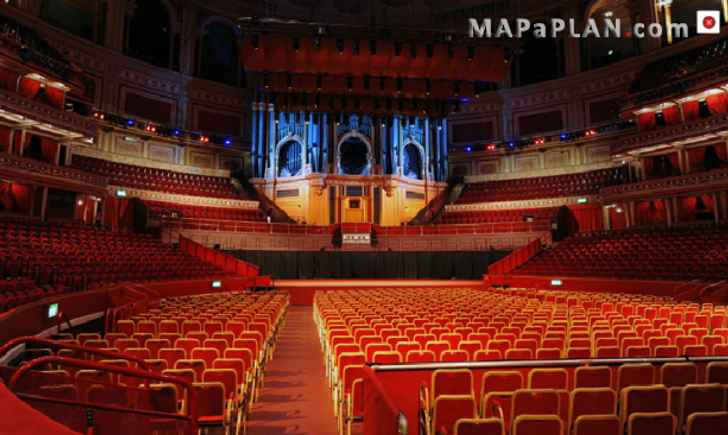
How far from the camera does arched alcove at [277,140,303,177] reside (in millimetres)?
27016

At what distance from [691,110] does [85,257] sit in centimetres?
2595

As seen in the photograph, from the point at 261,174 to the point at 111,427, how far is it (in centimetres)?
2510

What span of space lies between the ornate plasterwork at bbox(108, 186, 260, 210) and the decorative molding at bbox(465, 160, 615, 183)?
14455mm

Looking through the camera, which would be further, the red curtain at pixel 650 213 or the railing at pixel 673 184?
the red curtain at pixel 650 213

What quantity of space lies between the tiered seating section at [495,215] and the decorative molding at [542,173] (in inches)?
123

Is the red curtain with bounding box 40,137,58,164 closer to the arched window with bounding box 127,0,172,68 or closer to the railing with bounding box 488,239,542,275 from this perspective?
the arched window with bounding box 127,0,172,68

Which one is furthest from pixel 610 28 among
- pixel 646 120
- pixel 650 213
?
pixel 650 213

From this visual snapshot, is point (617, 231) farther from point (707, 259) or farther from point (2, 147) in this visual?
point (2, 147)

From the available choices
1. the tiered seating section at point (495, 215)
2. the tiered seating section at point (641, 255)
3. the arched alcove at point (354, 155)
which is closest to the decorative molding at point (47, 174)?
the arched alcove at point (354, 155)

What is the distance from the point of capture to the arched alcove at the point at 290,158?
27016mm

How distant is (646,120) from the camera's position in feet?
74.7

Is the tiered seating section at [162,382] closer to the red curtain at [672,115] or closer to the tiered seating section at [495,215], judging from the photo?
the tiered seating section at [495,215]

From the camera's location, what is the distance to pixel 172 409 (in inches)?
133

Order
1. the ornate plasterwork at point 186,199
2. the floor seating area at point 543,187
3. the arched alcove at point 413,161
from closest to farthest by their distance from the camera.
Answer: the ornate plasterwork at point 186,199 → the floor seating area at point 543,187 → the arched alcove at point 413,161
